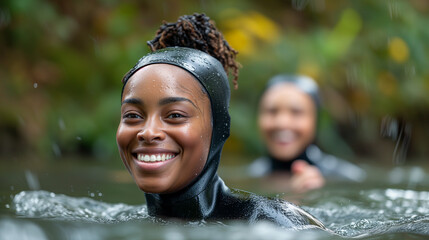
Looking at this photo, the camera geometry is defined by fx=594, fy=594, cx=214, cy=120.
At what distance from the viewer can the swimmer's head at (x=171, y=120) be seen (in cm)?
295

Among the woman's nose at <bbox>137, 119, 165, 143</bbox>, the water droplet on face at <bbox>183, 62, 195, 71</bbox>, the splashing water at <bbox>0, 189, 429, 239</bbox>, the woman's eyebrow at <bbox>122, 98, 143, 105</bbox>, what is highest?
the water droplet on face at <bbox>183, 62, 195, 71</bbox>

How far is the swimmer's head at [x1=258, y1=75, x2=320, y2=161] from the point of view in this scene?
23.1 ft

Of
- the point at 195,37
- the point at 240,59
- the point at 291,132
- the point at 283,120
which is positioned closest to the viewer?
the point at 195,37

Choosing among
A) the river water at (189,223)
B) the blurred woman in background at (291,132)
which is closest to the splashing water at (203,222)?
the river water at (189,223)

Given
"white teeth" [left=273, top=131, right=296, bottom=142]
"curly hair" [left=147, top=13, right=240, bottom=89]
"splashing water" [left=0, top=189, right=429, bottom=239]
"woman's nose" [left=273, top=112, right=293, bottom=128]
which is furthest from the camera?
"white teeth" [left=273, top=131, right=296, bottom=142]

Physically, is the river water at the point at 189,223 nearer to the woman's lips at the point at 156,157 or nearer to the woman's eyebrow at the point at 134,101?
the woman's lips at the point at 156,157

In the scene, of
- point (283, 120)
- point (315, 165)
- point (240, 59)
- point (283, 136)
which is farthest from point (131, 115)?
point (240, 59)

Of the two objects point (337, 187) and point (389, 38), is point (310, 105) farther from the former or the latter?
point (389, 38)

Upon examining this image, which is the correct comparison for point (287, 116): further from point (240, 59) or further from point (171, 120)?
point (171, 120)

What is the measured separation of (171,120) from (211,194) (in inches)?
19.0

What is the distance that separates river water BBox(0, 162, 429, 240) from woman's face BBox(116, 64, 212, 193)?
0.25m

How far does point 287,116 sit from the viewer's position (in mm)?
7016

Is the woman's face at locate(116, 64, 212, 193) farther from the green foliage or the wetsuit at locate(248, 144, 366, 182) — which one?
the green foliage

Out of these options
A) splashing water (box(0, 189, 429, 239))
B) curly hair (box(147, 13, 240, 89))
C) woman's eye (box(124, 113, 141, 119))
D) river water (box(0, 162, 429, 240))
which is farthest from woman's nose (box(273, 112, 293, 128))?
woman's eye (box(124, 113, 141, 119))
